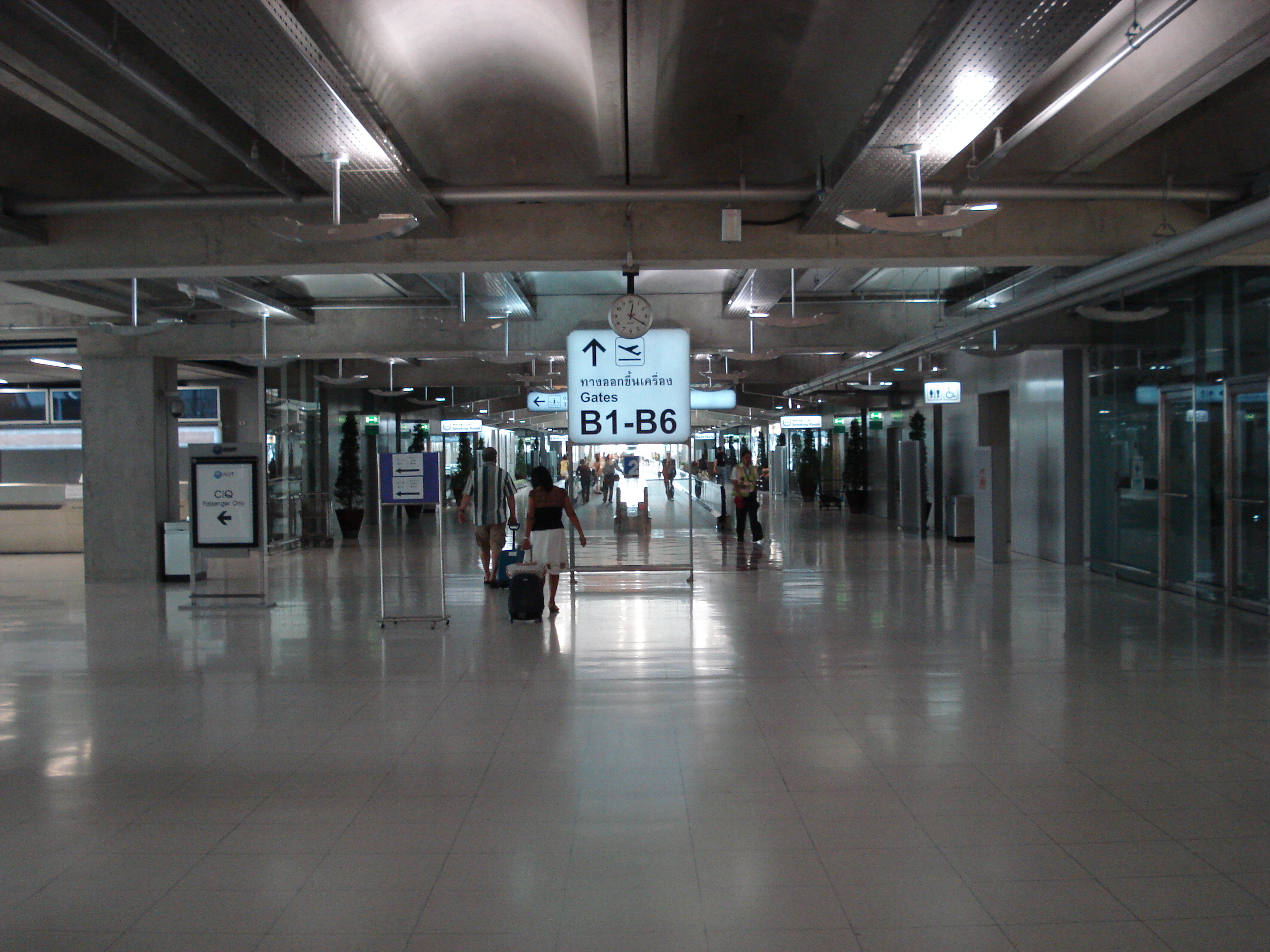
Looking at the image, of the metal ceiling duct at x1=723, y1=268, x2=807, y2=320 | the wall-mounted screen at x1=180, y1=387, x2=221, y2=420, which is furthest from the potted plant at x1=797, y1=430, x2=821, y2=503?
the metal ceiling duct at x1=723, y1=268, x2=807, y2=320

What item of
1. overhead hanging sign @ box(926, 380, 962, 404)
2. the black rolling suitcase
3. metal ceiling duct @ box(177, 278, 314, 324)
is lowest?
the black rolling suitcase

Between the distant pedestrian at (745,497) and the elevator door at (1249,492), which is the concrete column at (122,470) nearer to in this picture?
the distant pedestrian at (745,497)

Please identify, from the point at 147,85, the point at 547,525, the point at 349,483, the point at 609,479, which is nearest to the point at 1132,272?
the point at 547,525

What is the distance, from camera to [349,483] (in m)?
21.6

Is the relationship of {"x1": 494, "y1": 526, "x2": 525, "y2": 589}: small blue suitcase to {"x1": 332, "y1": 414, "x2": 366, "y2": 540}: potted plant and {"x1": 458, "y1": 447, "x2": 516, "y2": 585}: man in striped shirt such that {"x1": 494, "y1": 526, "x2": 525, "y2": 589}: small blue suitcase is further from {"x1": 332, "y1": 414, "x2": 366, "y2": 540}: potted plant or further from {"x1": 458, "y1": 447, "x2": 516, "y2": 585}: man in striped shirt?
{"x1": 332, "y1": 414, "x2": 366, "y2": 540}: potted plant

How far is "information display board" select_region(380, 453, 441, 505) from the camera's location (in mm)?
8852

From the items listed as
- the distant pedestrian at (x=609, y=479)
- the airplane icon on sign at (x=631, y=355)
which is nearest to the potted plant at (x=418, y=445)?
the distant pedestrian at (x=609, y=479)

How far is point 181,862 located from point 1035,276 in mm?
9550

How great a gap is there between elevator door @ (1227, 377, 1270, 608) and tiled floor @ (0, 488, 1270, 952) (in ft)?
2.07

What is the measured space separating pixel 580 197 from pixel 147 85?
3.22 metres

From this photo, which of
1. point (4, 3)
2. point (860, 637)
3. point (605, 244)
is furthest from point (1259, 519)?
point (4, 3)

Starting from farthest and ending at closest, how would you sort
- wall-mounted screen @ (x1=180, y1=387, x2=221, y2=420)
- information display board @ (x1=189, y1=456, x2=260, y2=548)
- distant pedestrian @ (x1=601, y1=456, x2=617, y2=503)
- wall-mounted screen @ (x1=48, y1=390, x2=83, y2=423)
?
distant pedestrian @ (x1=601, y1=456, x2=617, y2=503)
wall-mounted screen @ (x1=48, y1=390, x2=83, y2=423)
wall-mounted screen @ (x1=180, y1=387, x2=221, y2=420)
information display board @ (x1=189, y1=456, x2=260, y2=548)

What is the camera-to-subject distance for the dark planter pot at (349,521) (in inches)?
794

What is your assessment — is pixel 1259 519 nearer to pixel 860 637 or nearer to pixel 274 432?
pixel 860 637
